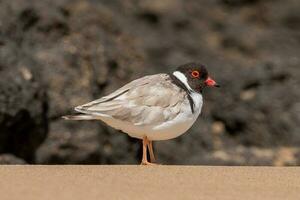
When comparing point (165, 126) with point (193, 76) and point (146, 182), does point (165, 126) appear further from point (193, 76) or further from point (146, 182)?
point (146, 182)

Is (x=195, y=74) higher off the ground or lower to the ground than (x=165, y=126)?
higher

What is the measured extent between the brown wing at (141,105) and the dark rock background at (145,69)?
6.21 ft

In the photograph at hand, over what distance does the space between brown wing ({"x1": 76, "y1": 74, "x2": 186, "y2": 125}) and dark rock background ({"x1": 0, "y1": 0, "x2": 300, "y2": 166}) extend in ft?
6.21

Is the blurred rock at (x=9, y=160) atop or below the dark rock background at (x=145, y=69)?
below

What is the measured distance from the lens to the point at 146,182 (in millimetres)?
5520

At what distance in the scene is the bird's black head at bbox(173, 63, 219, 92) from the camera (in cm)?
792

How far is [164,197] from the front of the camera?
4934mm

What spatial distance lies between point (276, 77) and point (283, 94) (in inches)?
9.1

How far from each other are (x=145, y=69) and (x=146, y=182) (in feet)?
15.9

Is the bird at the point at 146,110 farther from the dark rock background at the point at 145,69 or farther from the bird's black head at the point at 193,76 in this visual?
the dark rock background at the point at 145,69

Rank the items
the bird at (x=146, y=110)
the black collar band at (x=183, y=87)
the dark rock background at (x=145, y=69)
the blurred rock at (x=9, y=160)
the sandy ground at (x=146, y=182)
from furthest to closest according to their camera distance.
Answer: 1. the dark rock background at (x=145, y=69)
2. the blurred rock at (x=9, y=160)
3. the black collar band at (x=183, y=87)
4. the bird at (x=146, y=110)
5. the sandy ground at (x=146, y=182)

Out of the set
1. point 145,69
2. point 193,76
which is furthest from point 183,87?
point 145,69

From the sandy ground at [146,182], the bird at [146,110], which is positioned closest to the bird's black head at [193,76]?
the bird at [146,110]

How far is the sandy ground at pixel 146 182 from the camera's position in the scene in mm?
4973
